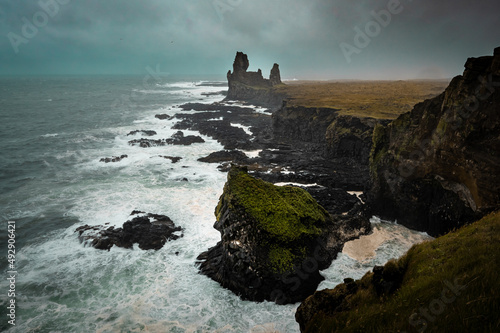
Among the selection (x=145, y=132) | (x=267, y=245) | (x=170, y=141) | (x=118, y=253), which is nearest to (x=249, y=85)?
(x=145, y=132)

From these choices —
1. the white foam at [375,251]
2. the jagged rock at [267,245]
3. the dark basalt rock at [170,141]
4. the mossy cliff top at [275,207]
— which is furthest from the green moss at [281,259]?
the dark basalt rock at [170,141]

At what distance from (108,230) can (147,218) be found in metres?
3.40

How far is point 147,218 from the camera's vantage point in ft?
83.3

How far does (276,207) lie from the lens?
1845 centimetres

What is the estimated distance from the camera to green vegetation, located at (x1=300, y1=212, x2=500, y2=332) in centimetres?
628

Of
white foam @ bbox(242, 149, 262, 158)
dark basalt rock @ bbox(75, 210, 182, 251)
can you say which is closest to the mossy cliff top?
dark basalt rock @ bbox(75, 210, 182, 251)

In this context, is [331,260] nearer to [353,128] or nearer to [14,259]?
[14,259]

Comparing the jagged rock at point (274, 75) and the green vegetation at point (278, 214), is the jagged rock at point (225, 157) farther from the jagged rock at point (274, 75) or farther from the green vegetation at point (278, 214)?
the jagged rock at point (274, 75)

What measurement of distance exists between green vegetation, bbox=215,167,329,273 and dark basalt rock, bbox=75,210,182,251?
6514 millimetres

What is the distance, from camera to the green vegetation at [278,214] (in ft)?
55.9

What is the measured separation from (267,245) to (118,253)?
12.8 meters

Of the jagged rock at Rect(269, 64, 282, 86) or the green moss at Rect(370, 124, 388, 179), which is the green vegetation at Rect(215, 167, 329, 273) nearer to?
the green moss at Rect(370, 124, 388, 179)

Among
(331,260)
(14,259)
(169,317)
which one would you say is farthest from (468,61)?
(14,259)

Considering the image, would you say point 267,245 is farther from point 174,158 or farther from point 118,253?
point 174,158
